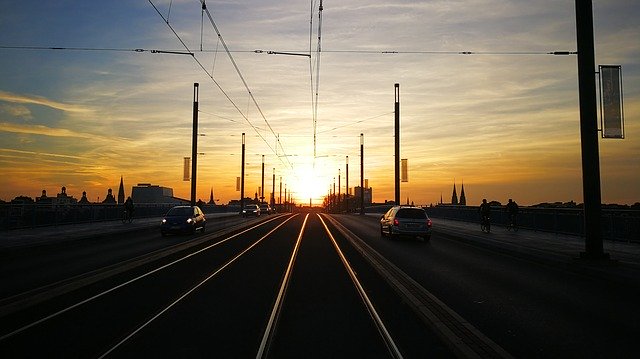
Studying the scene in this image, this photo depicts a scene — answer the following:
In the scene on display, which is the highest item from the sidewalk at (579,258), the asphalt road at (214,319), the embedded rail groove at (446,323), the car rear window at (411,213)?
the car rear window at (411,213)

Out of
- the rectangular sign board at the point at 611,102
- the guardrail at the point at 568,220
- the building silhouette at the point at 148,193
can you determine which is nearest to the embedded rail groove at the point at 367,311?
the rectangular sign board at the point at 611,102

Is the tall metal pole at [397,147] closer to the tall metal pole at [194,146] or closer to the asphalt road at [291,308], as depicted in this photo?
the tall metal pole at [194,146]

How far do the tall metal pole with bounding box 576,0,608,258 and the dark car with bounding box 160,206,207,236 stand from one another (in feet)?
68.0

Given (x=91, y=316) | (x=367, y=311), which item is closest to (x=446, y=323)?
(x=367, y=311)

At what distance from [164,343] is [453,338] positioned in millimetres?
3548

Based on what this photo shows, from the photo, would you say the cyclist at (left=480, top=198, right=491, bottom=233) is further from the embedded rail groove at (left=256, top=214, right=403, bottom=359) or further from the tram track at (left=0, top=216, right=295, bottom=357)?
the tram track at (left=0, top=216, right=295, bottom=357)

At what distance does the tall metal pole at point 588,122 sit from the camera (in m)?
15.5

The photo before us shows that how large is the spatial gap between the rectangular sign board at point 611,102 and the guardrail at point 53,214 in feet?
85.8

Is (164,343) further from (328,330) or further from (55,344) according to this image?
(328,330)

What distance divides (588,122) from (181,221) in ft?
69.5

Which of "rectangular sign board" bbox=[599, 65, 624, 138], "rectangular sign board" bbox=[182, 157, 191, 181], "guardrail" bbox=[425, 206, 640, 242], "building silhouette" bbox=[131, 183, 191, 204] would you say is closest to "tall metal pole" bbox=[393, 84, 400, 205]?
"guardrail" bbox=[425, 206, 640, 242]

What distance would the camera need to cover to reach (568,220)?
25.9 m

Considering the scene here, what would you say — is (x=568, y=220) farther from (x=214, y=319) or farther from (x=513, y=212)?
(x=214, y=319)

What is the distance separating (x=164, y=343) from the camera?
6828mm
